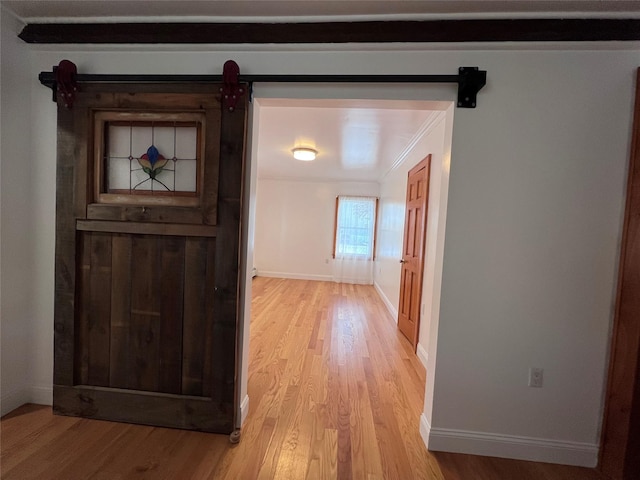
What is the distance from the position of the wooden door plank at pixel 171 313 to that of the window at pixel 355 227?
16.6 feet

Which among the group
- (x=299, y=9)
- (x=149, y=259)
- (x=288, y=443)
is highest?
(x=299, y=9)

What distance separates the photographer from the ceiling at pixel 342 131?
5.64 feet

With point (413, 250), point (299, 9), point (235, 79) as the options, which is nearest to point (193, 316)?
point (235, 79)

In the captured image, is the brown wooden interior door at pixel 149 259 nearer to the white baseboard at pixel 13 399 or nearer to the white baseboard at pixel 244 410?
the white baseboard at pixel 244 410

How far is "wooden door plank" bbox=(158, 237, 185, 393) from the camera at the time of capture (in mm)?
1705

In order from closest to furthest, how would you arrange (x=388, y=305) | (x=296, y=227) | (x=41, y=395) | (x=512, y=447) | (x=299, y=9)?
1. (x=299, y=9)
2. (x=512, y=447)
3. (x=41, y=395)
4. (x=388, y=305)
5. (x=296, y=227)

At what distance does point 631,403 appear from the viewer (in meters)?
1.41

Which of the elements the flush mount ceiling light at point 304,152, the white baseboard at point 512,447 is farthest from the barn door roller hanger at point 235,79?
the flush mount ceiling light at point 304,152

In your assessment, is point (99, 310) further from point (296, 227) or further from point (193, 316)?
point (296, 227)

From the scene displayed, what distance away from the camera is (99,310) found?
1.76 meters

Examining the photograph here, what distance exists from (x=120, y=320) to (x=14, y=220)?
910 mm

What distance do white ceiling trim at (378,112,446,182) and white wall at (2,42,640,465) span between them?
0.72 m

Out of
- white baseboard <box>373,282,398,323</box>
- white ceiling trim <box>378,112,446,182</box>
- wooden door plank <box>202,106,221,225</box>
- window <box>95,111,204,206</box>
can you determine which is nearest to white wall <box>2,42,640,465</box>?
wooden door plank <box>202,106,221,225</box>

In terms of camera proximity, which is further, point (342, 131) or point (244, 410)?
point (342, 131)
